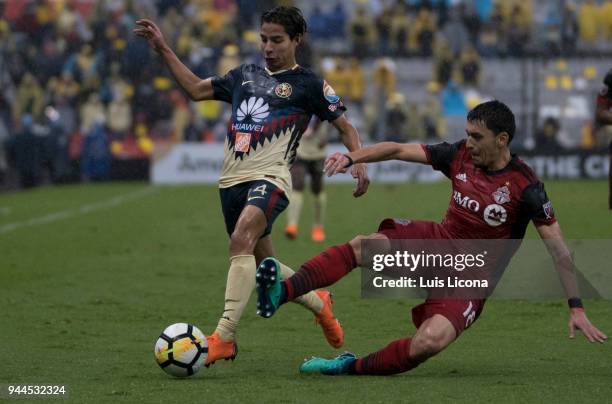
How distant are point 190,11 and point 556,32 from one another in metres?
10.3

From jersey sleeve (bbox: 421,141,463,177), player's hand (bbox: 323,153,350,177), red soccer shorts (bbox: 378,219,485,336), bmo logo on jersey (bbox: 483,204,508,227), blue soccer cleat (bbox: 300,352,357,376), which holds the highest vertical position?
player's hand (bbox: 323,153,350,177)

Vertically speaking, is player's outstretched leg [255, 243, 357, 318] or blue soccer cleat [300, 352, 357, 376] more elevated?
player's outstretched leg [255, 243, 357, 318]

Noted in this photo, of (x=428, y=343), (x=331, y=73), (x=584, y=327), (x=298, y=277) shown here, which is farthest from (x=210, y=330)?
(x=331, y=73)

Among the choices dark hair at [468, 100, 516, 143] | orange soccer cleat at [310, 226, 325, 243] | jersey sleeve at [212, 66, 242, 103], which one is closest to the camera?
dark hair at [468, 100, 516, 143]

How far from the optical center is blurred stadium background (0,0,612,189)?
1226 inches

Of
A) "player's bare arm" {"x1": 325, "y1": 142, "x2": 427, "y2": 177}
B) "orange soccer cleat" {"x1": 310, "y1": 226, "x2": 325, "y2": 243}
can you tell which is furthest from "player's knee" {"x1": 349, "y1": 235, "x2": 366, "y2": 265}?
"orange soccer cleat" {"x1": 310, "y1": 226, "x2": 325, "y2": 243}

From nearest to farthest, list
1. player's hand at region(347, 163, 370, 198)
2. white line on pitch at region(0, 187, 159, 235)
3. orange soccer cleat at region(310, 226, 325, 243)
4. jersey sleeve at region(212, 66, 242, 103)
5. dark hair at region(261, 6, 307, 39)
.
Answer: player's hand at region(347, 163, 370, 198) < dark hair at region(261, 6, 307, 39) < jersey sleeve at region(212, 66, 242, 103) < orange soccer cleat at region(310, 226, 325, 243) < white line on pitch at region(0, 187, 159, 235)

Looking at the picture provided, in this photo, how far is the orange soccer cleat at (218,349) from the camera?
7.35 meters

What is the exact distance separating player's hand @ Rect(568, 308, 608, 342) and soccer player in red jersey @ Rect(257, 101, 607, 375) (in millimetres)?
112

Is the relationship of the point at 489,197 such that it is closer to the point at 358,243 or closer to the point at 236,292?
the point at 358,243

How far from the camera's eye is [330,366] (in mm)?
7367

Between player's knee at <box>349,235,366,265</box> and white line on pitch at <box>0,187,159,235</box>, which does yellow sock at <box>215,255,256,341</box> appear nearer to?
player's knee at <box>349,235,366,265</box>

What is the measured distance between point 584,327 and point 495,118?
132cm

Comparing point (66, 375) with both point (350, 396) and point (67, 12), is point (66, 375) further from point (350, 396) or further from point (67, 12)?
point (67, 12)
